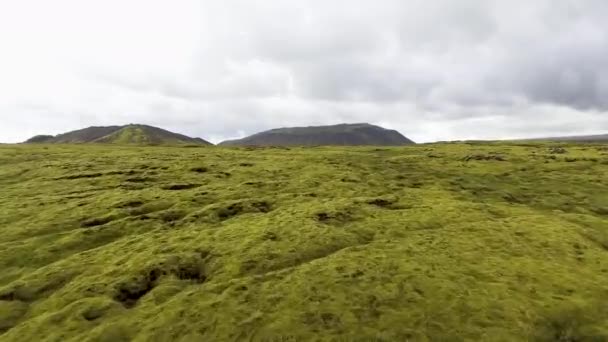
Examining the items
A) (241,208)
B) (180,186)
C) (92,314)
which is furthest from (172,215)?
(92,314)

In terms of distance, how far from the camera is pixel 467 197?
57.8m

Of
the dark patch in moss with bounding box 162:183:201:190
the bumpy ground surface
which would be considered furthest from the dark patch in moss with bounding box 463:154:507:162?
the dark patch in moss with bounding box 162:183:201:190

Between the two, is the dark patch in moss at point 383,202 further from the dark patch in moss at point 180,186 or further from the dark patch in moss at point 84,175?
the dark patch in moss at point 84,175

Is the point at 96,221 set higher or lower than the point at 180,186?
lower

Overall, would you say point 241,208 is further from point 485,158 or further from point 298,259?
point 485,158

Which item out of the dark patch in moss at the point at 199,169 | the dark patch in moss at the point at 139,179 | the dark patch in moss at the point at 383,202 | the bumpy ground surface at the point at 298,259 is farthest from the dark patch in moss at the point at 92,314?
the dark patch in moss at the point at 199,169

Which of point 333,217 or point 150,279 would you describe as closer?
point 150,279

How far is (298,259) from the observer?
34344 mm

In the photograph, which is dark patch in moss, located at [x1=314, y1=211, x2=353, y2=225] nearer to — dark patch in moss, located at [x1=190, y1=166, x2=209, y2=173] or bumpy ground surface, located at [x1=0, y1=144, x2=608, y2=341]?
bumpy ground surface, located at [x1=0, y1=144, x2=608, y2=341]

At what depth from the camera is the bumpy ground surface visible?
25.2 metres

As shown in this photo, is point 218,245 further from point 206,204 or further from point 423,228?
point 423,228

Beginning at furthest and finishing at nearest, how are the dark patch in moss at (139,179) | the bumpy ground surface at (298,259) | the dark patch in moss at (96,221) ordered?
1. the dark patch in moss at (139,179)
2. the dark patch in moss at (96,221)
3. the bumpy ground surface at (298,259)

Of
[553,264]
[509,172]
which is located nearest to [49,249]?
[553,264]

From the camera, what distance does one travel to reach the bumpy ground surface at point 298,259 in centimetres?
2519
